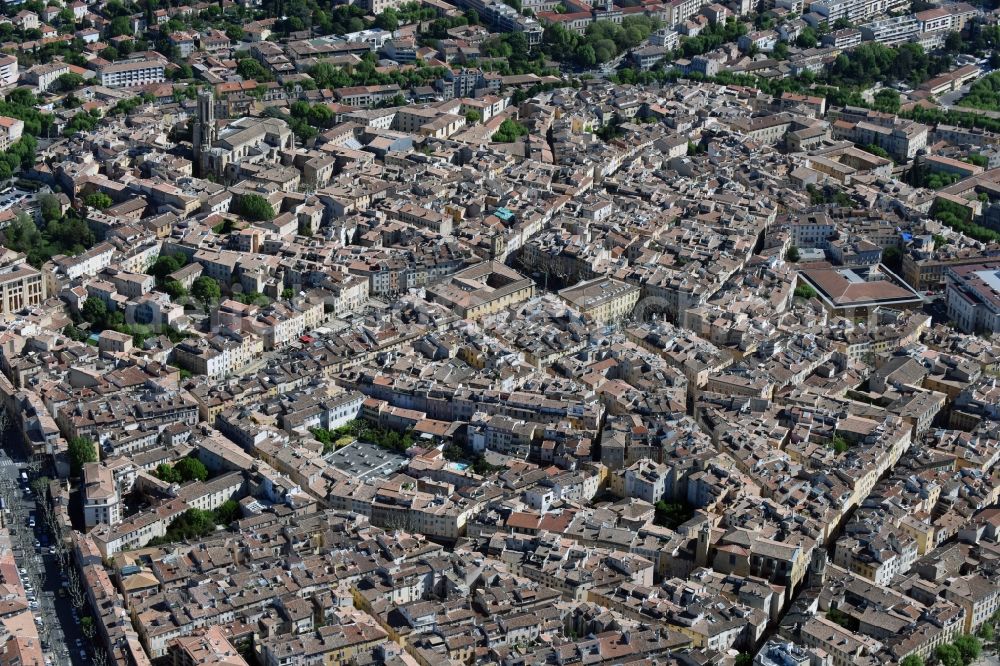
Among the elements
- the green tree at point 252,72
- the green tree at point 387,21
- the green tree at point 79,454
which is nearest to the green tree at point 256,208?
the green tree at point 252,72

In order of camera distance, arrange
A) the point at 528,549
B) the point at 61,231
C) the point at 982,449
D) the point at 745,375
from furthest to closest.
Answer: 1. the point at 61,231
2. the point at 745,375
3. the point at 982,449
4. the point at 528,549

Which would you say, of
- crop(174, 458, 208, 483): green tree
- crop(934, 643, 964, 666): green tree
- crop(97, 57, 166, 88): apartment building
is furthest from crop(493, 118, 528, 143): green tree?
crop(934, 643, 964, 666): green tree

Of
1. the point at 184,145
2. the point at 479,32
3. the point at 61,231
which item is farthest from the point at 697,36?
the point at 61,231

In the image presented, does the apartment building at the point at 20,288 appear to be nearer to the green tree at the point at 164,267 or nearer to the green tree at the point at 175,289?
the green tree at the point at 164,267

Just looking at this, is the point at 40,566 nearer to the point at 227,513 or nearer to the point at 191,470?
the point at 227,513

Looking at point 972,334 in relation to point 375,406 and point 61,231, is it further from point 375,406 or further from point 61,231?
point 61,231
